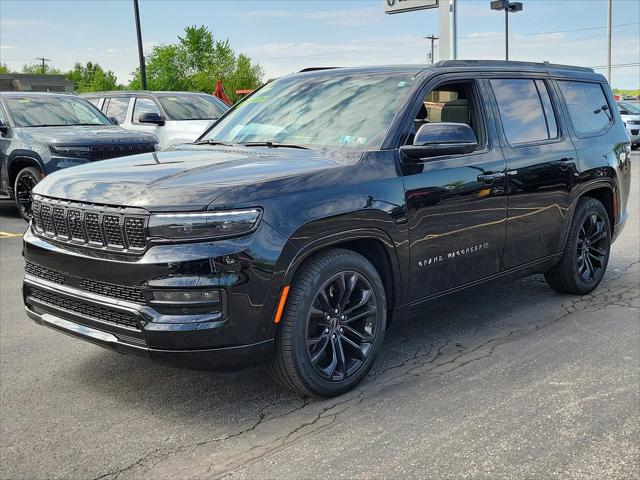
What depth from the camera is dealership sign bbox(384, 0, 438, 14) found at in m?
18.8

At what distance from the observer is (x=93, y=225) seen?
3.51m

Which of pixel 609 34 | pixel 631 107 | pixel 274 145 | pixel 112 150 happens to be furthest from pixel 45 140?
pixel 609 34

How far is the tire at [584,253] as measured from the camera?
5703 millimetres

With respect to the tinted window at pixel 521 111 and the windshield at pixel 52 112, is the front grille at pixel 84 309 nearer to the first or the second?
the tinted window at pixel 521 111

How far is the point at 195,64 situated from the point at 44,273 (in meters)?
73.7

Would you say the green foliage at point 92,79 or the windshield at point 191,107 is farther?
the green foliage at point 92,79

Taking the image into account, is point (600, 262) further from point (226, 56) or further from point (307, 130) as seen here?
point (226, 56)

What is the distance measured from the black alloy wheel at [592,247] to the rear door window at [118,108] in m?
10.9

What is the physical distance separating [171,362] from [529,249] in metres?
2.92

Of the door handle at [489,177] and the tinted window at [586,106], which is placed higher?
the tinted window at [586,106]

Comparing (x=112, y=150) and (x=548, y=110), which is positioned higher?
(x=548, y=110)

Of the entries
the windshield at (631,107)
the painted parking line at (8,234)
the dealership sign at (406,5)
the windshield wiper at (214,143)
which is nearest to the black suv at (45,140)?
the painted parking line at (8,234)

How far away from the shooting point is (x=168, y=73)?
73.9m

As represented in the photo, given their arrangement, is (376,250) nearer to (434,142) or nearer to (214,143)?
(434,142)
